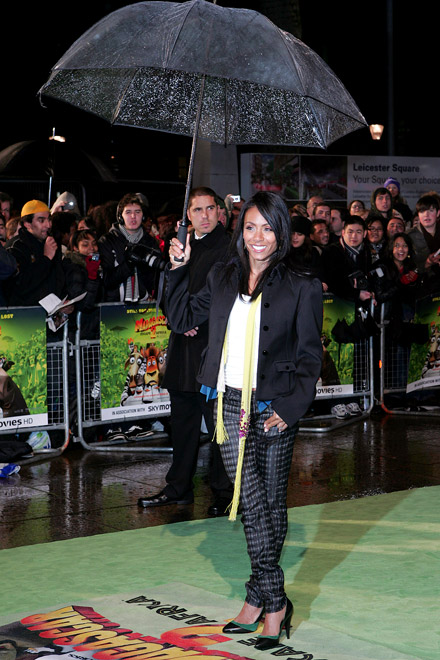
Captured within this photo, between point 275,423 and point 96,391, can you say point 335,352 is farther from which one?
point 275,423

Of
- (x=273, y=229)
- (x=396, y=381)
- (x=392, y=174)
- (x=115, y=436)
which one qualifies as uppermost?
(x=392, y=174)

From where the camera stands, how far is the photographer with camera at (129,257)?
970 cm

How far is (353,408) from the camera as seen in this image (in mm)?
11320

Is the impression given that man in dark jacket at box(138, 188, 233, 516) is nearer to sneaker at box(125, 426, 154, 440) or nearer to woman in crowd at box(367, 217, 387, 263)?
sneaker at box(125, 426, 154, 440)

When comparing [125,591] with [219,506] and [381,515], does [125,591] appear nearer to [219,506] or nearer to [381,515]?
[219,506]

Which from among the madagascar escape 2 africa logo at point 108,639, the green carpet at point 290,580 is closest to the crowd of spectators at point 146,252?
the green carpet at point 290,580

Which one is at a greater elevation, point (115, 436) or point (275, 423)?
point (275, 423)

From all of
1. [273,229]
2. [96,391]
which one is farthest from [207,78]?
[96,391]

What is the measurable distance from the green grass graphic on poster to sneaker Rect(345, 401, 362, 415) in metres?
0.64

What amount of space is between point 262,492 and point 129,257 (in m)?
5.00

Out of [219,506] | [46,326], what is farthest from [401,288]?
[219,506]

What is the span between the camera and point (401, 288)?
37.7 ft

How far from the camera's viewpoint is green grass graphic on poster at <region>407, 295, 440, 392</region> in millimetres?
11523

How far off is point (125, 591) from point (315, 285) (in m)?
1.99
